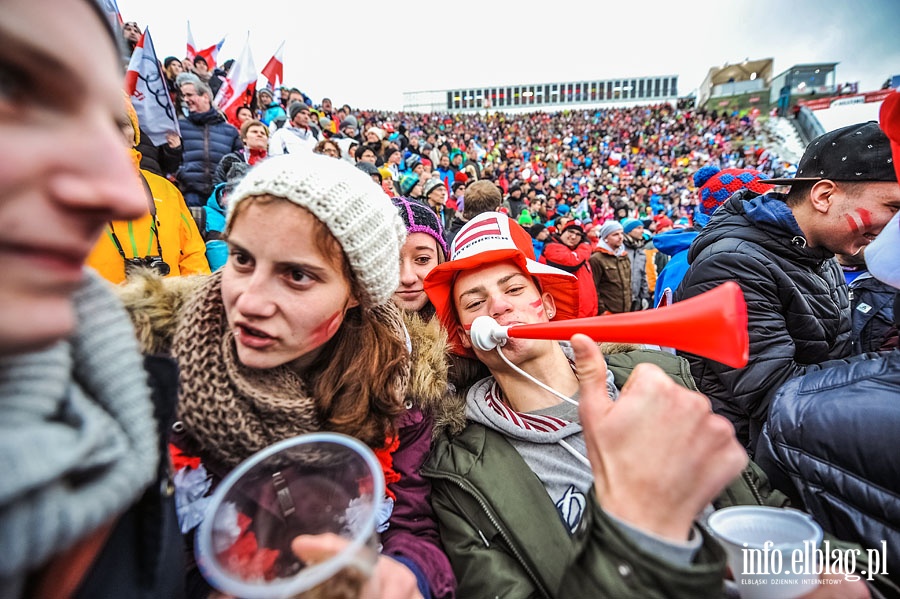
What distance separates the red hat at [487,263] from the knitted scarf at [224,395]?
949mm

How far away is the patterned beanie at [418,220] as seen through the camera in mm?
2709

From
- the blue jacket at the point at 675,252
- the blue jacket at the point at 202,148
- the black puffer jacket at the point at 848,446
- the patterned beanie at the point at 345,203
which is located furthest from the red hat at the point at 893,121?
the blue jacket at the point at 202,148

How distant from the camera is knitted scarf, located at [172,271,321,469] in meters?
1.12

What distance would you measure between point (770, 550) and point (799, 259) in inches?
80.2

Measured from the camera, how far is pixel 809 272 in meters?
2.27

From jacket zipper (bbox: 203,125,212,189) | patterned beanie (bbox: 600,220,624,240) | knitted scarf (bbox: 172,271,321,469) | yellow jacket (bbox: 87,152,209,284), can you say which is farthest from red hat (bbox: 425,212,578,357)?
patterned beanie (bbox: 600,220,624,240)

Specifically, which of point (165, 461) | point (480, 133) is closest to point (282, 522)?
point (165, 461)

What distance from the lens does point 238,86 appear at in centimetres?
822

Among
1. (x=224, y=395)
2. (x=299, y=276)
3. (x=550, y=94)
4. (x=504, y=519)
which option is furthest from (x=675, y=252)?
(x=550, y=94)

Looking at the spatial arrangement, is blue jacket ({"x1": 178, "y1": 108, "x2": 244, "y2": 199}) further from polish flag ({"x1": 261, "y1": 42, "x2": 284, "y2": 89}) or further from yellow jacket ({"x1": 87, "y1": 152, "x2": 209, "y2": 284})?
polish flag ({"x1": 261, "y1": 42, "x2": 284, "y2": 89})

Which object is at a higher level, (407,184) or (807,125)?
(807,125)

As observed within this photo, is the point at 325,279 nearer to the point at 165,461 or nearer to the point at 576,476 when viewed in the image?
the point at 165,461

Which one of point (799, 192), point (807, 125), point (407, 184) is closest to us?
point (799, 192)

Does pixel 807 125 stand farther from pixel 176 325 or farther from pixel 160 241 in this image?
pixel 176 325
